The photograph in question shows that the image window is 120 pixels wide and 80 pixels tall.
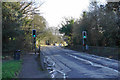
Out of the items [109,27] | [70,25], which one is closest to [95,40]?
[109,27]

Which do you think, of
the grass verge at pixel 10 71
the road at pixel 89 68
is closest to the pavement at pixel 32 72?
the grass verge at pixel 10 71

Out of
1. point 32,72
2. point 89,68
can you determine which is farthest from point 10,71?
point 89,68

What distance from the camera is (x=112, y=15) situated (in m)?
25.2

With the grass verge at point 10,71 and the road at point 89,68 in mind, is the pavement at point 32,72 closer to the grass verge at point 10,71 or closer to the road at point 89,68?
the grass verge at point 10,71

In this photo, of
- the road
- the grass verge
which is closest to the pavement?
the grass verge

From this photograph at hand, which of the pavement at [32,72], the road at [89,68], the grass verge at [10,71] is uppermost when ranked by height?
the grass verge at [10,71]

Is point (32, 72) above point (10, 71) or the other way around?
the other way around

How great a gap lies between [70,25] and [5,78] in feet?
167

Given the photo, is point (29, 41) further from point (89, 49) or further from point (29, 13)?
point (89, 49)

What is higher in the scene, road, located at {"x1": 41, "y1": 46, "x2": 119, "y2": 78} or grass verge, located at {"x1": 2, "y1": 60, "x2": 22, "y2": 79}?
grass verge, located at {"x1": 2, "y1": 60, "x2": 22, "y2": 79}

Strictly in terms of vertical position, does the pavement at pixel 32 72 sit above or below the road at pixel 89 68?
above

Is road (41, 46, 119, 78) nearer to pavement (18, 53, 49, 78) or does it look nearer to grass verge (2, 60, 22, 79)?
pavement (18, 53, 49, 78)

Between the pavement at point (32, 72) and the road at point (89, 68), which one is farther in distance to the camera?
the road at point (89, 68)

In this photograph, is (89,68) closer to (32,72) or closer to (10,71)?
(32,72)
